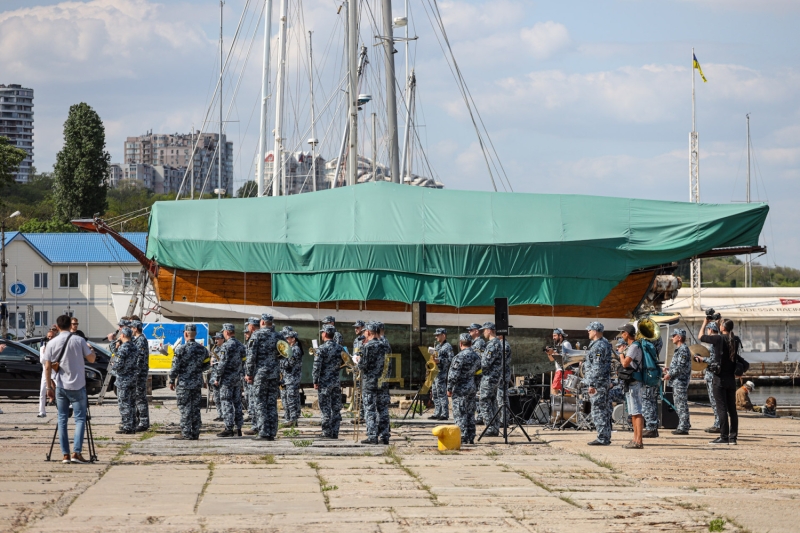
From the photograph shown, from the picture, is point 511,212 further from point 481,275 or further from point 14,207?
point 14,207

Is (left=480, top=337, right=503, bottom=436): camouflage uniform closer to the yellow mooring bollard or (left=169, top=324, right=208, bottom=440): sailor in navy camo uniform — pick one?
the yellow mooring bollard

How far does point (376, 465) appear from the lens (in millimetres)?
12898

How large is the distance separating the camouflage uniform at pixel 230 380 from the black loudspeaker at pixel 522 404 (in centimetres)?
585

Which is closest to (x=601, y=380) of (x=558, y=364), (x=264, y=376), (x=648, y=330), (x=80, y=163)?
(x=648, y=330)

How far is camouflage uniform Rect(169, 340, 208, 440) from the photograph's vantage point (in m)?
16.1

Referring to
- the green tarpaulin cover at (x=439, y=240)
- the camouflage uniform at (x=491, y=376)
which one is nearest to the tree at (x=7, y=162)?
the green tarpaulin cover at (x=439, y=240)

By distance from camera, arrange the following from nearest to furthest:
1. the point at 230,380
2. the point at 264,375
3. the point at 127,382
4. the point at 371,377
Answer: the point at 371,377, the point at 264,375, the point at 230,380, the point at 127,382

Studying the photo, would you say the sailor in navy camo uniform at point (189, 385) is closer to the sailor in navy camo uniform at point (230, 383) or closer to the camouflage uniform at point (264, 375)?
the sailor in navy camo uniform at point (230, 383)

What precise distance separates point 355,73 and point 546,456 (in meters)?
19.3

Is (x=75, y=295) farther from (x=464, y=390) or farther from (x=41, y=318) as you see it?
(x=464, y=390)

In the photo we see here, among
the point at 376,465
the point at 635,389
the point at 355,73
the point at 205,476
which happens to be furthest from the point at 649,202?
the point at 205,476

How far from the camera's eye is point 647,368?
53.2 feet

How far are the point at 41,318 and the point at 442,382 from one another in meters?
51.9

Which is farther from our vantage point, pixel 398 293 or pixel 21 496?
pixel 398 293
